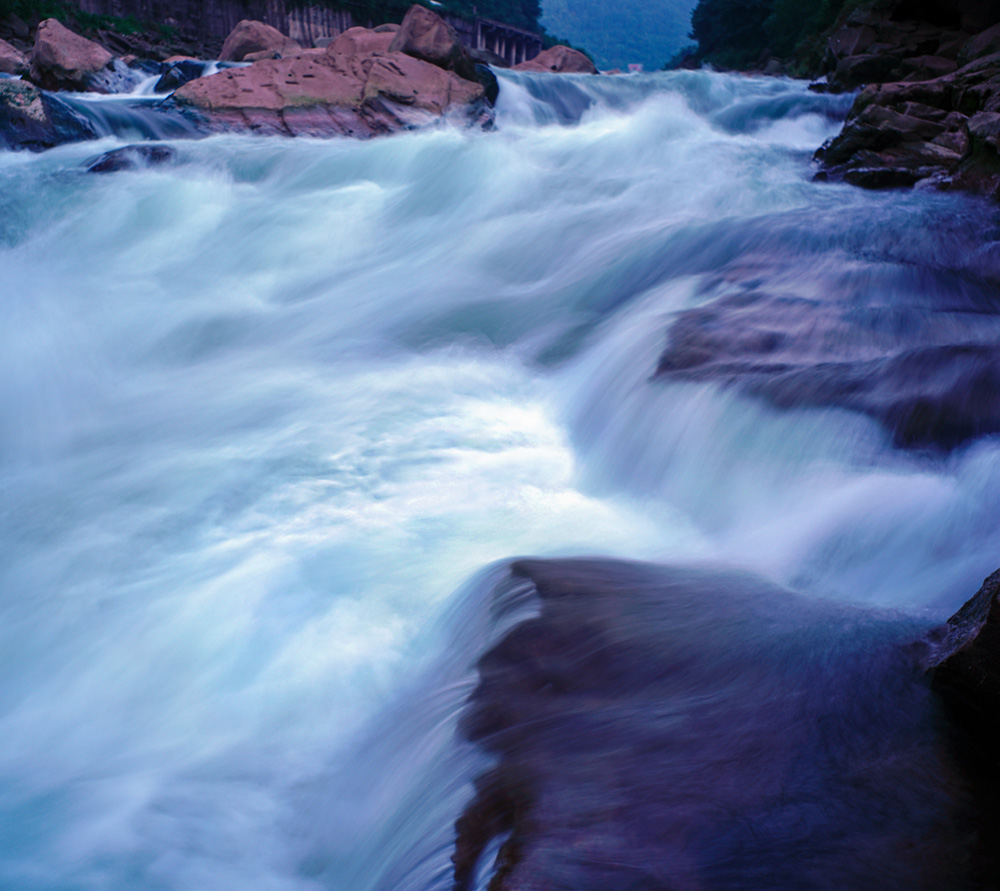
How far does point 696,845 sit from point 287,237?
295 inches

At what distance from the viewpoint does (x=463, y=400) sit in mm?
5102

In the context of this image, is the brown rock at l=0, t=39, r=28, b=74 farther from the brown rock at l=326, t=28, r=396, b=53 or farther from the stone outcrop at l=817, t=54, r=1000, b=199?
the stone outcrop at l=817, t=54, r=1000, b=199

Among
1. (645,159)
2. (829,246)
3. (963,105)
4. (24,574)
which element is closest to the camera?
(24,574)

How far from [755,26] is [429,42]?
3527cm

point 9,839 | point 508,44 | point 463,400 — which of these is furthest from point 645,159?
point 508,44

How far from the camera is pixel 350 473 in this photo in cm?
427

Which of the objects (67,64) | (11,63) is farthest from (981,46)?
(11,63)

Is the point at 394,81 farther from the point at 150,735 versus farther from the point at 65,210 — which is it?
the point at 150,735

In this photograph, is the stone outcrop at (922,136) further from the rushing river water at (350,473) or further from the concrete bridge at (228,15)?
the concrete bridge at (228,15)

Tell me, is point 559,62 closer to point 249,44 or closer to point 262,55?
point 262,55

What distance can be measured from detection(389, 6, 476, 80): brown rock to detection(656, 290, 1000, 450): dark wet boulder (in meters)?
9.58

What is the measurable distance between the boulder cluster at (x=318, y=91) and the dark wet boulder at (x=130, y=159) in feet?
4.54

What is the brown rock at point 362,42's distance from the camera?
1325 cm

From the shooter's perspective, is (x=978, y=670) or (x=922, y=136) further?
(x=922, y=136)
